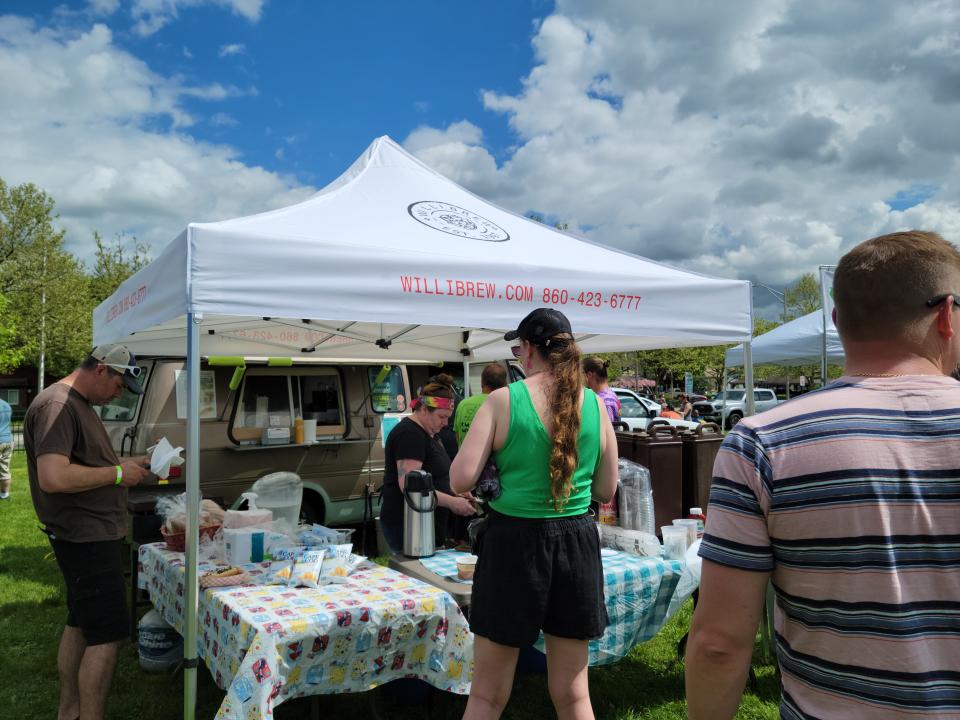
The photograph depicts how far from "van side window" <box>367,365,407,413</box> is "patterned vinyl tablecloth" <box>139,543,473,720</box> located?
13.0 feet

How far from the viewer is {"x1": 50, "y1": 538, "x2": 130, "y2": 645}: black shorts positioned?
3053mm

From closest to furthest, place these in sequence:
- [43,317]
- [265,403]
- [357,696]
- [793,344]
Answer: [357,696] < [265,403] < [793,344] < [43,317]

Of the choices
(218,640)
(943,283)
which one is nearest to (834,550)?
Answer: (943,283)

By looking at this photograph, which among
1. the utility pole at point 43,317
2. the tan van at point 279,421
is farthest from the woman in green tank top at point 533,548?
the utility pole at point 43,317

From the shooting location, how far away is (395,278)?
3412 millimetres

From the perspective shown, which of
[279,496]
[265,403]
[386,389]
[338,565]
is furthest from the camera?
[386,389]

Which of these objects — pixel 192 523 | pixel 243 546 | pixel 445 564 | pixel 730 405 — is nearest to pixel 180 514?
pixel 243 546

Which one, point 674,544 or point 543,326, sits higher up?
point 543,326

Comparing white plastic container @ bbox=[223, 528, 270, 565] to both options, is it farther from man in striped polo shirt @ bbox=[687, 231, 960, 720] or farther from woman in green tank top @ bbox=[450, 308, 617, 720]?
man in striped polo shirt @ bbox=[687, 231, 960, 720]

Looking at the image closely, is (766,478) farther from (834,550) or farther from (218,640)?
(218,640)

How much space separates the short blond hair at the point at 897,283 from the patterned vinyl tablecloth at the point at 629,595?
2259 millimetres

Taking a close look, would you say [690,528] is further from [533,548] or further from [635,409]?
[635,409]

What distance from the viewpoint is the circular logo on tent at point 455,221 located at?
400cm

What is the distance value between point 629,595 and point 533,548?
1.16 m
